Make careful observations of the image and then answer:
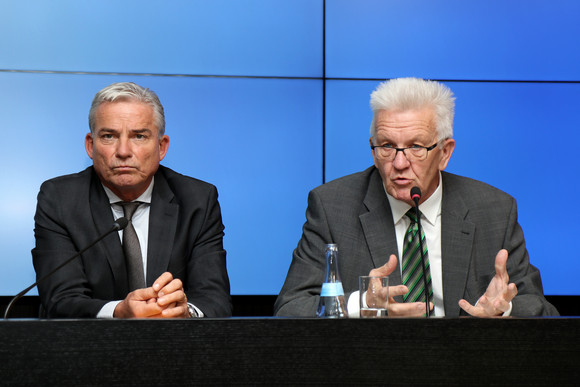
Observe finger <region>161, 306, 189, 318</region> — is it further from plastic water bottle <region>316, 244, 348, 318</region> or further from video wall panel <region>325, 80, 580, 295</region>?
video wall panel <region>325, 80, 580, 295</region>

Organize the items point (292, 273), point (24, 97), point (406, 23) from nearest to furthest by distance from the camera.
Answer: point (292, 273)
point (24, 97)
point (406, 23)

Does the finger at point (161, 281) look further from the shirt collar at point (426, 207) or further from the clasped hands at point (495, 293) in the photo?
the shirt collar at point (426, 207)

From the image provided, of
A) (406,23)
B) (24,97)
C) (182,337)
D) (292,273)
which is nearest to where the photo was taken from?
(182,337)

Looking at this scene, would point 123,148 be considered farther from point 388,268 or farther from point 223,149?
point 388,268

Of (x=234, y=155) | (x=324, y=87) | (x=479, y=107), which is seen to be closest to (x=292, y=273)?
(x=234, y=155)

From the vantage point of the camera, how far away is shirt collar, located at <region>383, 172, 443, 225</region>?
7.37 ft

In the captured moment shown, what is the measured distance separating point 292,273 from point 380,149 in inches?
19.6

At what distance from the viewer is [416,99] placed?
7.25 feet

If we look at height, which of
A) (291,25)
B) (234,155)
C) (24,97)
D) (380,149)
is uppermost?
(291,25)

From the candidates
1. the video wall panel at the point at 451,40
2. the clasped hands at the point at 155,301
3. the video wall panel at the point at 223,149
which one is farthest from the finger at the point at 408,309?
the video wall panel at the point at 451,40

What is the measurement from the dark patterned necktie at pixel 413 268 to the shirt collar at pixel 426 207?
0.04m

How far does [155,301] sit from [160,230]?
516mm

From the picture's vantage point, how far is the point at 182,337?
1075 millimetres

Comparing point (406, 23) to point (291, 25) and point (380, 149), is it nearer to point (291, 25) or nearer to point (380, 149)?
point (291, 25)
